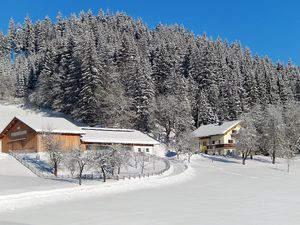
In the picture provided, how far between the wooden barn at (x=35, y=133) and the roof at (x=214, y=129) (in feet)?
92.3

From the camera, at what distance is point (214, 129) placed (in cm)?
8488

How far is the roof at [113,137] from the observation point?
64.4 meters

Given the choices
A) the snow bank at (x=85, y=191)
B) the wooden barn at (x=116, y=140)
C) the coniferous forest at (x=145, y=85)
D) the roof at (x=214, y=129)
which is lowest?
the snow bank at (x=85, y=191)

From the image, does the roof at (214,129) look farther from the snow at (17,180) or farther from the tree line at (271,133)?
the snow at (17,180)

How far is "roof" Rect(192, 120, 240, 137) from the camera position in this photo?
82881 mm

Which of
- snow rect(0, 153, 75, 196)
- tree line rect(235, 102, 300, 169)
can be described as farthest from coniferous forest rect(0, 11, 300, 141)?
snow rect(0, 153, 75, 196)

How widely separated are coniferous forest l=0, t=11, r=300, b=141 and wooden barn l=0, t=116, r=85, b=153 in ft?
49.6

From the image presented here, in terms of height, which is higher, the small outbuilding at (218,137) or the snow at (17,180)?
the small outbuilding at (218,137)

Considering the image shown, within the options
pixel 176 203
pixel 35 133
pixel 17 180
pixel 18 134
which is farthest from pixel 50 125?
pixel 176 203

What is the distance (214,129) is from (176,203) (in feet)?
177

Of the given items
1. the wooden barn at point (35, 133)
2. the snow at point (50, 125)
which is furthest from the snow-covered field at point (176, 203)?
the snow at point (50, 125)

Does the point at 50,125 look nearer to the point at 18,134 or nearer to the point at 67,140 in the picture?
the point at 67,140

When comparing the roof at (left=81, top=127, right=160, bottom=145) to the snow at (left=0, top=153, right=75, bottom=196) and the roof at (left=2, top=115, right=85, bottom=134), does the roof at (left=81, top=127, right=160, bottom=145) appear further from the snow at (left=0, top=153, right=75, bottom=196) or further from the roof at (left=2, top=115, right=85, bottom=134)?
the snow at (left=0, top=153, right=75, bottom=196)

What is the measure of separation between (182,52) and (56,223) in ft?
324
